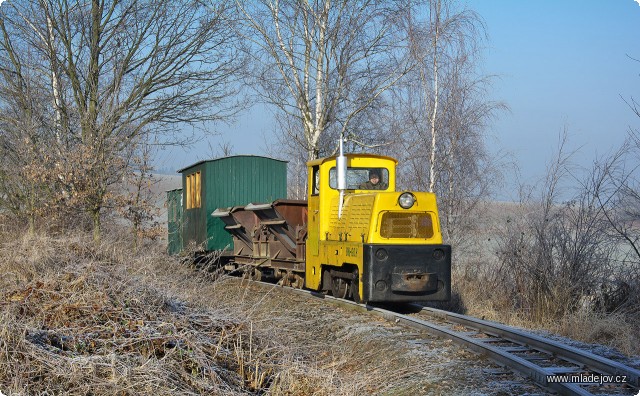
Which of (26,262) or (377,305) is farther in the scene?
(377,305)

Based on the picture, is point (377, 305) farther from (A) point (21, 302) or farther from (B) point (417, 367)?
(A) point (21, 302)

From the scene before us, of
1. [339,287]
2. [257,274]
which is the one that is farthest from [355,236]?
[257,274]

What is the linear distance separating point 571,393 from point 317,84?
14.0m

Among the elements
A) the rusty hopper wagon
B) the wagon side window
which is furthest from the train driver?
the wagon side window

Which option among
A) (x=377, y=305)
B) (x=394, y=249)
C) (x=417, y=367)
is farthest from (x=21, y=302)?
(x=377, y=305)

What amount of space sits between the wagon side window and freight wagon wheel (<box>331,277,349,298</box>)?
7.31 metres

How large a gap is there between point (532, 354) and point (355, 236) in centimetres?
404

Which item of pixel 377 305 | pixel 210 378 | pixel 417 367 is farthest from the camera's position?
pixel 377 305

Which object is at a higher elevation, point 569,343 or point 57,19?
point 57,19

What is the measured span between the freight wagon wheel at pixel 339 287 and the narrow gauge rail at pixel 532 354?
1.65 m

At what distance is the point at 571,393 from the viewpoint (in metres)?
6.15

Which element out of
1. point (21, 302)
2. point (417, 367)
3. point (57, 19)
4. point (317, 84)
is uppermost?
point (57, 19)

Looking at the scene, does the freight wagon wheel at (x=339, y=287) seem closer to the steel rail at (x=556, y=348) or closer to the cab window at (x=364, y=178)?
the cab window at (x=364, y=178)

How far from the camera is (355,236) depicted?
11.5 m
